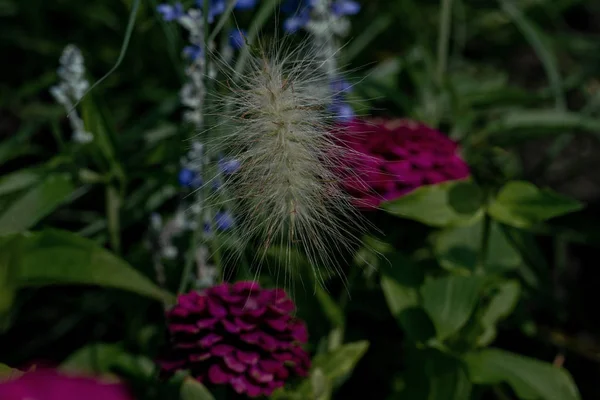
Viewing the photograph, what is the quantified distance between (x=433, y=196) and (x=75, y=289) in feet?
3.32

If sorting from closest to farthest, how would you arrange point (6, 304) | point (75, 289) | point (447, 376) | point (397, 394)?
point (6, 304)
point (447, 376)
point (397, 394)
point (75, 289)

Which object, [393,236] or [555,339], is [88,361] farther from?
[555,339]

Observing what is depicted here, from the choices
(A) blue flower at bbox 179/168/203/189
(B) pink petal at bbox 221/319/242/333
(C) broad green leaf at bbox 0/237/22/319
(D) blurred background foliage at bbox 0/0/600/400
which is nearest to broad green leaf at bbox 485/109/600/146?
(D) blurred background foliage at bbox 0/0/600/400

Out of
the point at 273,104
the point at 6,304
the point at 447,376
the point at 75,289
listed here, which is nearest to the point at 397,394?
the point at 447,376

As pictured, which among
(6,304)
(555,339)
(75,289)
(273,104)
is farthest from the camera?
(75,289)

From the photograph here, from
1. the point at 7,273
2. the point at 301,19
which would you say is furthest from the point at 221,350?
the point at 301,19

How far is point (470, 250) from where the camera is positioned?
1.44 m

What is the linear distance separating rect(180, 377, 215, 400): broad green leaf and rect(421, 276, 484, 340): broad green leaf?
40 centimetres

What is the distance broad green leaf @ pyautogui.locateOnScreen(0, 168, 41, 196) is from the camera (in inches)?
59.8

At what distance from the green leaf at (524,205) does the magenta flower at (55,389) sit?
0.85 m

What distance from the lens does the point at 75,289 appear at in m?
1.98

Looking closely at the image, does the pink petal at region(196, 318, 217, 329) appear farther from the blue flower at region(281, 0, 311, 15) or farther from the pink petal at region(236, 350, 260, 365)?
the blue flower at region(281, 0, 311, 15)

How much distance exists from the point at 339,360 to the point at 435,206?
0.98 ft

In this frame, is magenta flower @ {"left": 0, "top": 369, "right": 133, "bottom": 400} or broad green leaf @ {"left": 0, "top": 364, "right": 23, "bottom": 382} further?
broad green leaf @ {"left": 0, "top": 364, "right": 23, "bottom": 382}
